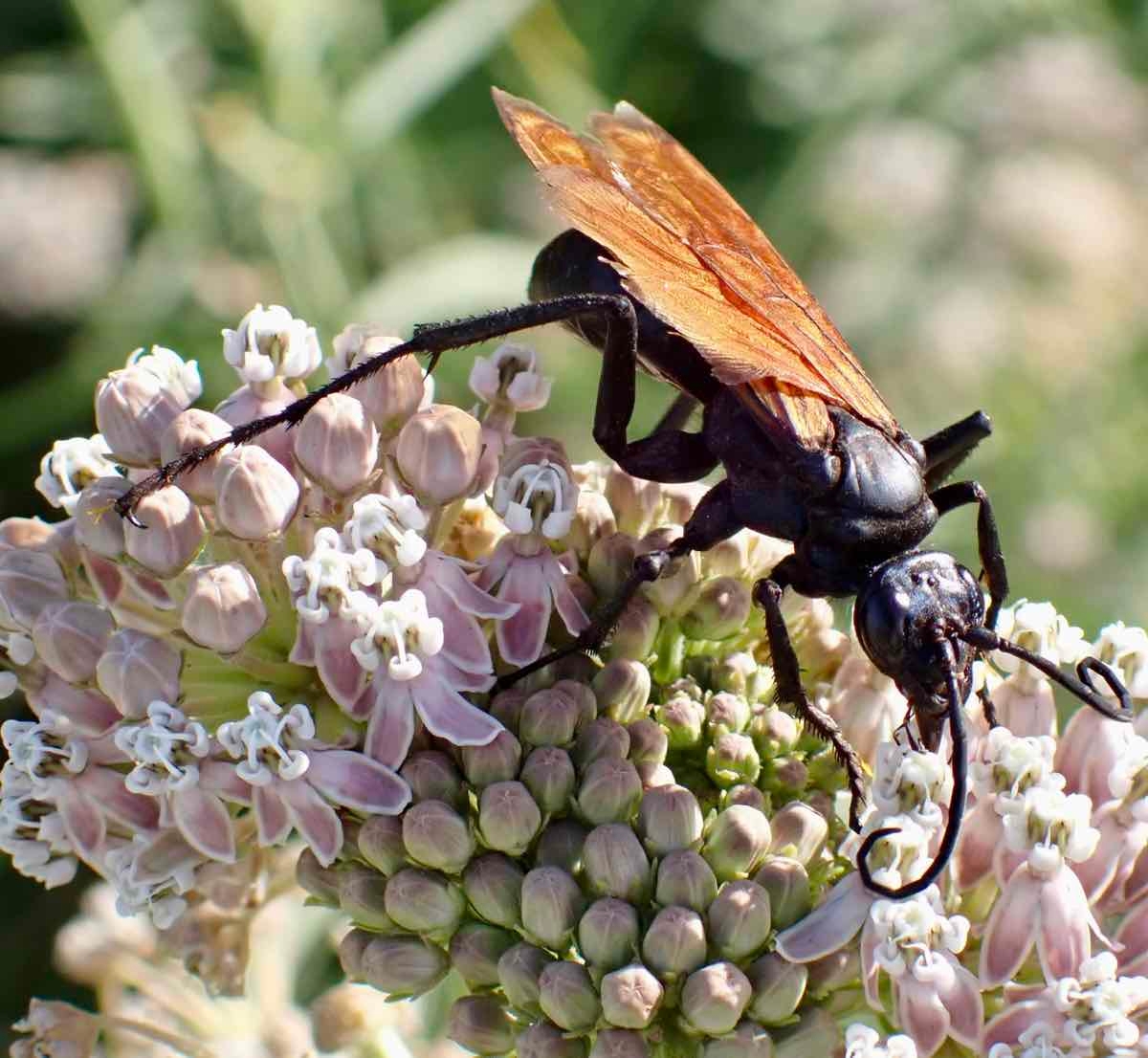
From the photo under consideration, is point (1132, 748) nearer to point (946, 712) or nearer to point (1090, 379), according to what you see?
point (946, 712)

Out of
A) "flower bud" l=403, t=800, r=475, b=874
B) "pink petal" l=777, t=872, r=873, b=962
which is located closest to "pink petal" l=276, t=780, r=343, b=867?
"flower bud" l=403, t=800, r=475, b=874

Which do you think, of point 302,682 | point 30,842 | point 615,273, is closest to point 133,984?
point 30,842

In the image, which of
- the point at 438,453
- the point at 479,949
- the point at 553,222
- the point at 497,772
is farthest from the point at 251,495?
the point at 553,222

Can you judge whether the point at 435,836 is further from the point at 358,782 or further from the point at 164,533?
the point at 164,533

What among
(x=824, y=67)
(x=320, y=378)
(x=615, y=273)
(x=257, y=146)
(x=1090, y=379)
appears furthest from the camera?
(x=824, y=67)

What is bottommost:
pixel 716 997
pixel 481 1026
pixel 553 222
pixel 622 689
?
pixel 481 1026

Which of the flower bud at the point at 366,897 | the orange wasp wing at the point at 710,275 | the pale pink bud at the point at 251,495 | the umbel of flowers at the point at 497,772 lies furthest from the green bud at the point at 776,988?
the pale pink bud at the point at 251,495

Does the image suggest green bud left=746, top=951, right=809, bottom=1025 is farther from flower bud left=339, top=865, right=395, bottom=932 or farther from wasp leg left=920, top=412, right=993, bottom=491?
wasp leg left=920, top=412, right=993, bottom=491
